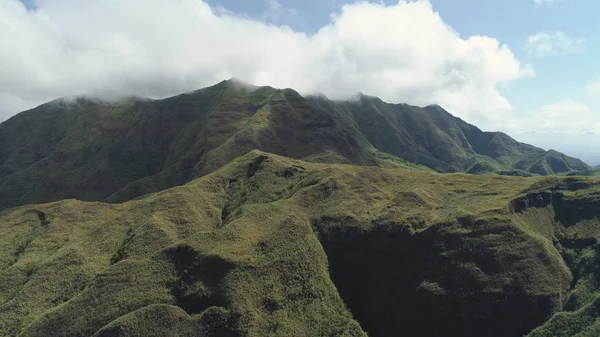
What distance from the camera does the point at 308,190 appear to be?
529 ft

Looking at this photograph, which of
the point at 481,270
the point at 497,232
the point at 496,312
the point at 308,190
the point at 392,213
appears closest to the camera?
the point at 496,312

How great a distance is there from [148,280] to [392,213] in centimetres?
8673

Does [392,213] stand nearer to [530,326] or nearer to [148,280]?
[530,326]

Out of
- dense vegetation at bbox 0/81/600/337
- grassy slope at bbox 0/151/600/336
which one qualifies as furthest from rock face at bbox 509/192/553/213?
grassy slope at bbox 0/151/600/336

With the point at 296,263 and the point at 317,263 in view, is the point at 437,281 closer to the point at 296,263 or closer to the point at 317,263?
the point at 317,263

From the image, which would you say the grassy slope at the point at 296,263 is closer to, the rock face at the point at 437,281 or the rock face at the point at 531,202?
the rock face at the point at 437,281

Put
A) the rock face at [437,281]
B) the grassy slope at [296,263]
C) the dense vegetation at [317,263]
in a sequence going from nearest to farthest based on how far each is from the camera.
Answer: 1. the dense vegetation at [317,263]
2. the grassy slope at [296,263]
3. the rock face at [437,281]

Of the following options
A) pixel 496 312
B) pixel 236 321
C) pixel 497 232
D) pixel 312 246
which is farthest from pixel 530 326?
pixel 236 321

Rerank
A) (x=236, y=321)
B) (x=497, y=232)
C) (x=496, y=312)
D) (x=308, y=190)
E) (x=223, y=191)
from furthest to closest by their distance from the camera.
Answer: (x=223, y=191)
(x=308, y=190)
(x=497, y=232)
(x=496, y=312)
(x=236, y=321)

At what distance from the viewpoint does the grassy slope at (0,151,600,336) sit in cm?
10731

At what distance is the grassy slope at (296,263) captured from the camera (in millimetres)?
107312

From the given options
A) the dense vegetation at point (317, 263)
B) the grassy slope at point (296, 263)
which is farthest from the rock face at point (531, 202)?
the grassy slope at point (296, 263)

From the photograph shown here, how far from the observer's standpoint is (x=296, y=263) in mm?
123500

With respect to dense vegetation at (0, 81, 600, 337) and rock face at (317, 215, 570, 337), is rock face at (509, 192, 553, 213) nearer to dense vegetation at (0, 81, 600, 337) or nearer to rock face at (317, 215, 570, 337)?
dense vegetation at (0, 81, 600, 337)
